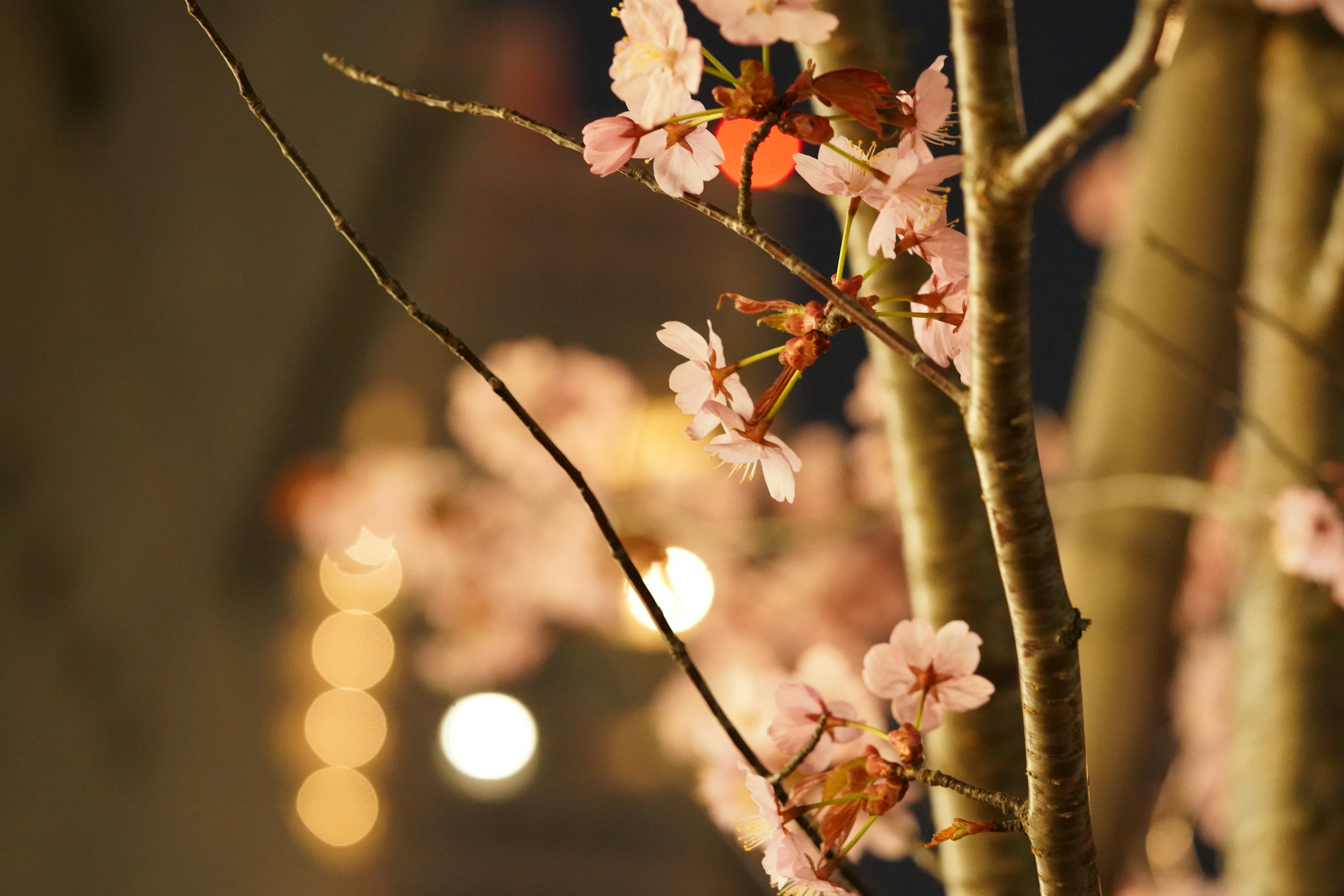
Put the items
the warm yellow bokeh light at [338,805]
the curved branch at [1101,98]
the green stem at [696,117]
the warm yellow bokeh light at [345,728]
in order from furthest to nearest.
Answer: the warm yellow bokeh light at [345,728] < the warm yellow bokeh light at [338,805] < the green stem at [696,117] < the curved branch at [1101,98]

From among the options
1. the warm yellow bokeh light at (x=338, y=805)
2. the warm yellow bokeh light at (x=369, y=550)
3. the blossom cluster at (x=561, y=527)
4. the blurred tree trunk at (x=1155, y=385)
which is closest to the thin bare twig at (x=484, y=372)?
the blurred tree trunk at (x=1155, y=385)

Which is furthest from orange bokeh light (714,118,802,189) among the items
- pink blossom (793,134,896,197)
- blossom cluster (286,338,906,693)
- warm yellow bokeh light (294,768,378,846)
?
warm yellow bokeh light (294,768,378,846)

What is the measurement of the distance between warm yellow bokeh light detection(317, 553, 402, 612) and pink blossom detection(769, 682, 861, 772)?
3921mm

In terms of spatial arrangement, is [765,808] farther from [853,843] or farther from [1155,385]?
[1155,385]

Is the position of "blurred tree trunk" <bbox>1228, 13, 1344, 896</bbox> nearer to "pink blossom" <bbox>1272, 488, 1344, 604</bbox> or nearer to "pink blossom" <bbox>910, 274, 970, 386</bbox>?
"pink blossom" <bbox>1272, 488, 1344, 604</bbox>

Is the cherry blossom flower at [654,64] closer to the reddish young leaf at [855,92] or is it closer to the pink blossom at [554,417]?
the reddish young leaf at [855,92]

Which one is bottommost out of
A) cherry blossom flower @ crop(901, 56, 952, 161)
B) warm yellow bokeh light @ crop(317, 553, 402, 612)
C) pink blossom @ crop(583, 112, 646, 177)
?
pink blossom @ crop(583, 112, 646, 177)

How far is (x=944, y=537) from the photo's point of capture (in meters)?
0.47

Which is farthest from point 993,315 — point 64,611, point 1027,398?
point 64,611

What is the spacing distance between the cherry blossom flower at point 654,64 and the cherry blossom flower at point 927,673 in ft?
0.74

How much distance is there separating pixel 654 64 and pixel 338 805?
4376 millimetres

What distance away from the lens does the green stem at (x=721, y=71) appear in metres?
0.29

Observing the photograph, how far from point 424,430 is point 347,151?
2012mm

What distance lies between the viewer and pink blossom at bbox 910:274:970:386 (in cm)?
33
